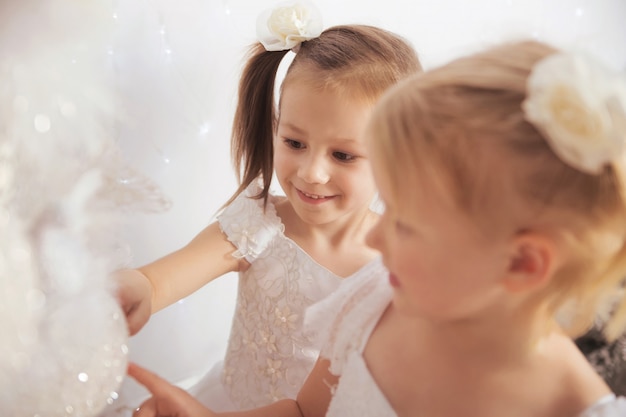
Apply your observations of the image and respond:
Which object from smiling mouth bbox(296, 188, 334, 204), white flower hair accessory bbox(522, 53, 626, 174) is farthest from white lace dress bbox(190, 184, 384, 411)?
white flower hair accessory bbox(522, 53, 626, 174)

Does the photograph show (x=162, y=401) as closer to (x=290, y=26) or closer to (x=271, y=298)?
(x=271, y=298)

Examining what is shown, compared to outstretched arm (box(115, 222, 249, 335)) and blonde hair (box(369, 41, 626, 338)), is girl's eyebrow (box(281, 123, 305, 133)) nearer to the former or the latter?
outstretched arm (box(115, 222, 249, 335))

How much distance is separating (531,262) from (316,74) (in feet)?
1.65

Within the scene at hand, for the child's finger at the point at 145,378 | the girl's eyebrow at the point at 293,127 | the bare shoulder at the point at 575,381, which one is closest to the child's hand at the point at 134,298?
the child's finger at the point at 145,378

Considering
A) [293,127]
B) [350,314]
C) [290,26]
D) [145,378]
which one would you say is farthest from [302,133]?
[145,378]

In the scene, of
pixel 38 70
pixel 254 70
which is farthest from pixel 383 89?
pixel 38 70

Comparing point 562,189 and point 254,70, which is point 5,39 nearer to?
point 254,70

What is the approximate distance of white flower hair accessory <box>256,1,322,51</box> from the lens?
1.11 meters

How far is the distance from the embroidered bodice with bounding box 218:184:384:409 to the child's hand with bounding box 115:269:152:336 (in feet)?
0.72

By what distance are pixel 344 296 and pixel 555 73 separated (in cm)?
43

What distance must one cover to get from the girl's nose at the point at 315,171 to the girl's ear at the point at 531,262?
0.41 m

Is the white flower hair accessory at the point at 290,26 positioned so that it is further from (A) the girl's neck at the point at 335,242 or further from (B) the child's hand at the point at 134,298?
(B) the child's hand at the point at 134,298

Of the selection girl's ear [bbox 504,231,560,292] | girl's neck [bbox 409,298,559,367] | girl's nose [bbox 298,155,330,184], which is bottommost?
girl's neck [bbox 409,298,559,367]

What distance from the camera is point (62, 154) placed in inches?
27.1
